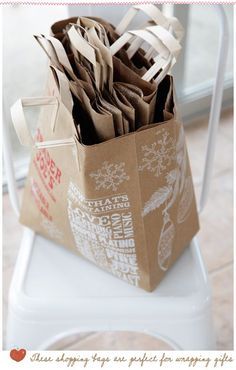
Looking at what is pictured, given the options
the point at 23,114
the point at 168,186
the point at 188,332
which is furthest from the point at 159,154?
the point at 188,332

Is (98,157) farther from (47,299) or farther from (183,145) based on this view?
(47,299)

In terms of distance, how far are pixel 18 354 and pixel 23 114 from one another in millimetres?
342

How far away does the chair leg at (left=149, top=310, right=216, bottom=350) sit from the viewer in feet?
2.44

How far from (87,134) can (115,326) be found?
29 cm

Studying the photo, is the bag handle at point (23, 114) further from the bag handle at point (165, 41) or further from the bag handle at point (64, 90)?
the bag handle at point (165, 41)

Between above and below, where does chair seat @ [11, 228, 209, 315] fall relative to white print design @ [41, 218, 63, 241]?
below

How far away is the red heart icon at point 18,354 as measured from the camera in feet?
2.34

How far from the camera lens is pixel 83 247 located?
741 mm

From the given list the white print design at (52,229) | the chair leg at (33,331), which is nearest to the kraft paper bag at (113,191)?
the white print design at (52,229)

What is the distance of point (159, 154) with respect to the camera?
62cm

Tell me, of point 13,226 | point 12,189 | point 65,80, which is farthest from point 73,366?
point 13,226

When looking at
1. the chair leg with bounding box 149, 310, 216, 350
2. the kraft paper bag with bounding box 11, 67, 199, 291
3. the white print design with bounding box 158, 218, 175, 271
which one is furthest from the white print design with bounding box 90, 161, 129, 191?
the chair leg with bounding box 149, 310, 216, 350

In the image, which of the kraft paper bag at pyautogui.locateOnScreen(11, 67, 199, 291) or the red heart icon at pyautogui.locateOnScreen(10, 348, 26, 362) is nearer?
the kraft paper bag at pyautogui.locateOnScreen(11, 67, 199, 291)

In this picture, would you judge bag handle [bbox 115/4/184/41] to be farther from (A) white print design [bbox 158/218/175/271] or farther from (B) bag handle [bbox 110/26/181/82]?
(A) white print design [bbox 158/218/175/271]
